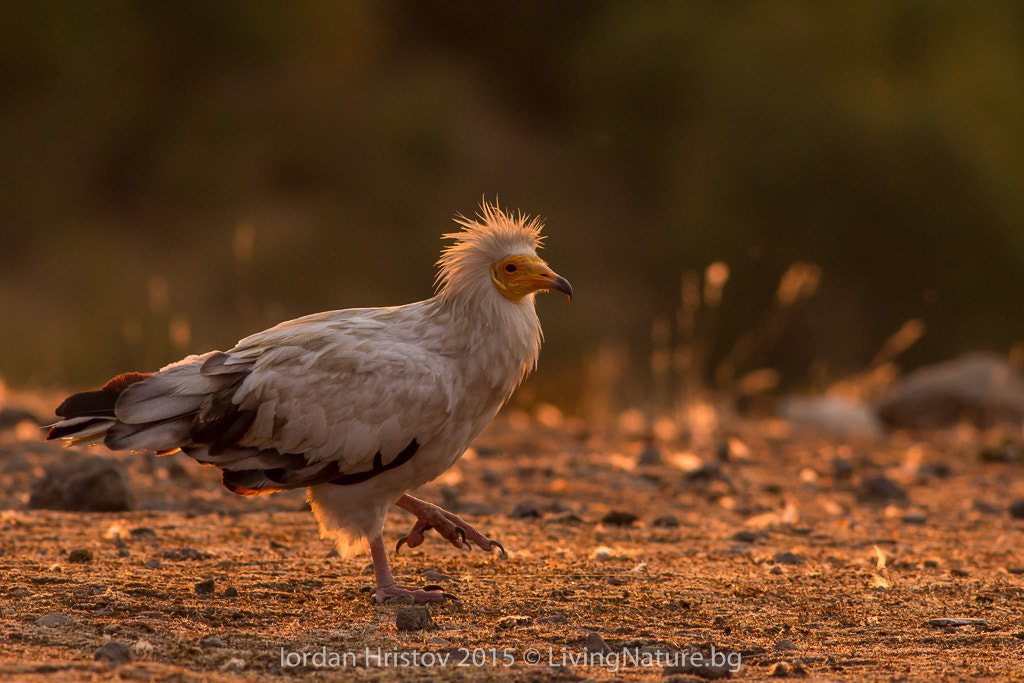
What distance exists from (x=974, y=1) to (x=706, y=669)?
22.0 meters

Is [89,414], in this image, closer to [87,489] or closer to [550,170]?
[87,489]

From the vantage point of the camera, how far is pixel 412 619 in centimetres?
450

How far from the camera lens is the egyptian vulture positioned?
5.00 m

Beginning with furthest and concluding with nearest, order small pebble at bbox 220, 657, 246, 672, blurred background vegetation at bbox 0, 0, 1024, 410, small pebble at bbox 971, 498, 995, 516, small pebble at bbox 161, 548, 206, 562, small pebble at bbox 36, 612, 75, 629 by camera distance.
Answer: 1. blurred background vegetation at bbox 0, 0, 1024, 410
2. small pebble at bbox 971, 498, 995, 516
3. small pebble at bbox 161, 548, 206, 562
4. small pebble at bbox 36, 612, 75, 629
5. small pebble at bbox 220, 657, 246, 672

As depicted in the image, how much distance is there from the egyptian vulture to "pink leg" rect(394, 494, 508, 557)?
13 mm

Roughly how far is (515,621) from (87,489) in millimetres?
2976

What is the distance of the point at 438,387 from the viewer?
5.05m

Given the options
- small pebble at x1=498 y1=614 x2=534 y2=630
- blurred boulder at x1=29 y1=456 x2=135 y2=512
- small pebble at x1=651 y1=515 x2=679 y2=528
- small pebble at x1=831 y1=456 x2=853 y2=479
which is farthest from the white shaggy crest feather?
small pebble at x1=831 y1=456 x2=853 y2=479

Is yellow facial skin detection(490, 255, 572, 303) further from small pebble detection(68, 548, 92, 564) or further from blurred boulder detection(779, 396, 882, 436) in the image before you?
blurred boulder detection(779, 396, 882, 436)

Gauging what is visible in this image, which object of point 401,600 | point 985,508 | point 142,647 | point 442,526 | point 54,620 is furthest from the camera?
point 985,508

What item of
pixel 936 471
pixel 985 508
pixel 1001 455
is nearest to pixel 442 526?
pixel 985 508

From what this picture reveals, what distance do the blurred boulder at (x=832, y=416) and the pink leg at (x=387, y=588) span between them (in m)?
7.81

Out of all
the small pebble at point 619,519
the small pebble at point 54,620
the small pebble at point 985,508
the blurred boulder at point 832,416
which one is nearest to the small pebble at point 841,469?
the small pebble at point 985,508

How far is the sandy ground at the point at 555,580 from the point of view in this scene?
4105 millimetres
